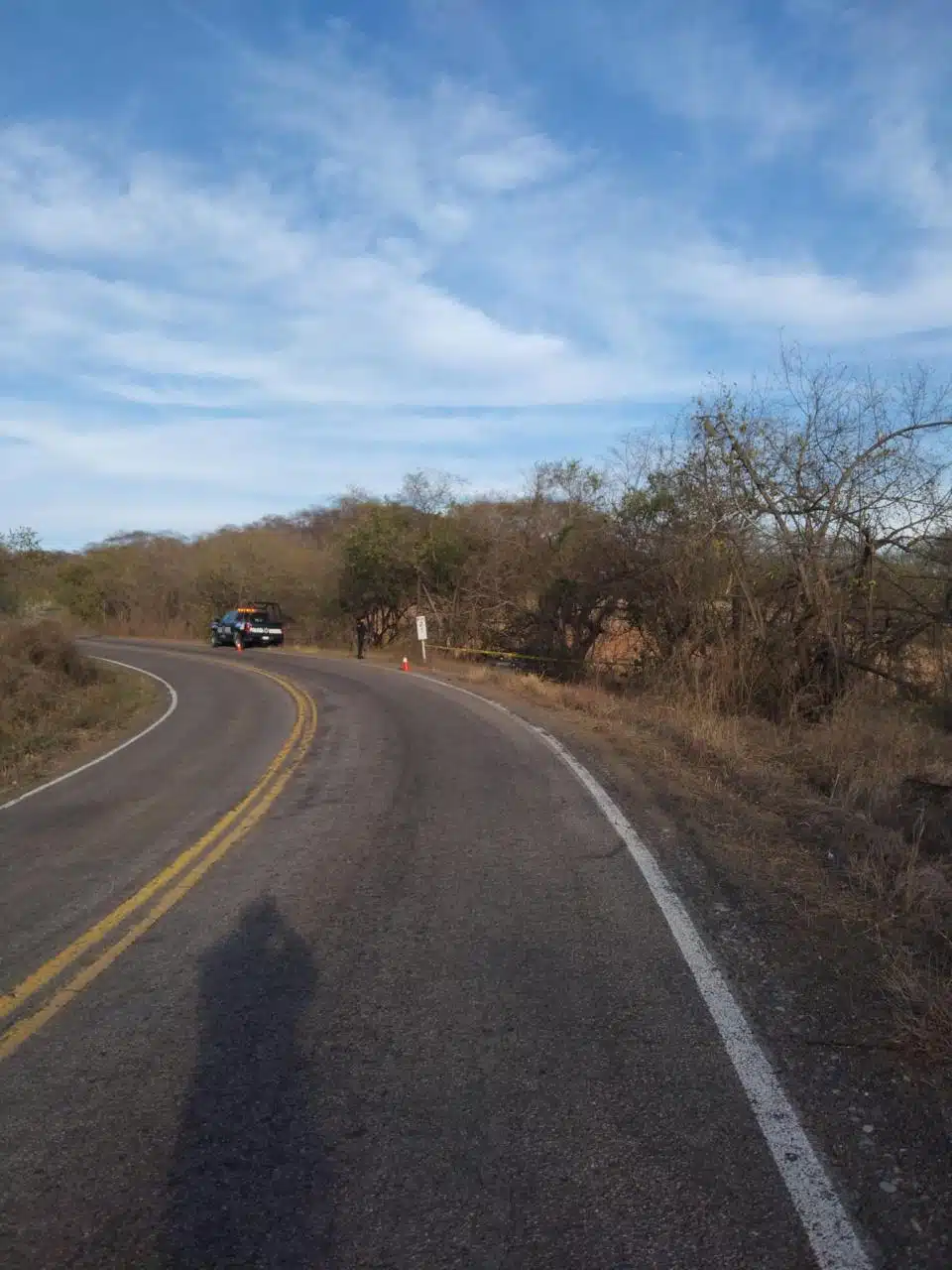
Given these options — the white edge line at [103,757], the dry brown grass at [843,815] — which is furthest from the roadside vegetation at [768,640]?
the white edge line at [103,757]

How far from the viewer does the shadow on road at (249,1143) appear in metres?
2.89

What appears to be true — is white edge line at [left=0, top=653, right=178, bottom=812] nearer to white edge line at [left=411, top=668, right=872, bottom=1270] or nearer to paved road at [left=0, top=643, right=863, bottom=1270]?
paved road at [left=0, top=643, right=863, bottom=1270]

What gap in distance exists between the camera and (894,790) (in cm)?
848

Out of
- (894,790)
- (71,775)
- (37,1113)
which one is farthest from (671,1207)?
(71,775)

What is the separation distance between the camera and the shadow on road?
2891 mm

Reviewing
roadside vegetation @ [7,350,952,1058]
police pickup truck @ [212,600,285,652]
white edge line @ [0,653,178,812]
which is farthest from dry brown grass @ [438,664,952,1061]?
police pickup truck @ [212,600,285,652]

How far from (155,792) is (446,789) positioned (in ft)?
11.4

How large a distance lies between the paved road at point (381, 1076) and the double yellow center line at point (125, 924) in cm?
10

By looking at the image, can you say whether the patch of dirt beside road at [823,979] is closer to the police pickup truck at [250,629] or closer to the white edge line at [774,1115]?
the white edge line at [774,1115]

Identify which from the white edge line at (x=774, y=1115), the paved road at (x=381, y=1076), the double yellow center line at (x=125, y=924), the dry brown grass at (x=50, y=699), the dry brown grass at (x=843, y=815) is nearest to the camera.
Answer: the white edge line at (x=774, y=1115)

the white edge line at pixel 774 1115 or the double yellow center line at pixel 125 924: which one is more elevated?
the white edge line at pixel 774 1115

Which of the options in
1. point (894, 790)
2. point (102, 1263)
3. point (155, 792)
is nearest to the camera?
point (102, 1263)

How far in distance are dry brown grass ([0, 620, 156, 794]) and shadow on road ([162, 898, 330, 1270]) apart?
897 cm

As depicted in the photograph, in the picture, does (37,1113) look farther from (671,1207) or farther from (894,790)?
(894,790)
